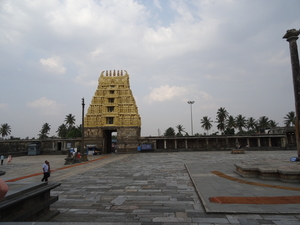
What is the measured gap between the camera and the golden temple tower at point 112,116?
4225 centimetres

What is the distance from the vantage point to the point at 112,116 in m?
43.1

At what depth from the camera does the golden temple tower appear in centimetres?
4225

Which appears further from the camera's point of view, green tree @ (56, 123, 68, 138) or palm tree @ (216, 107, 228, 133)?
green tree @ (56, 123, 68, 138)

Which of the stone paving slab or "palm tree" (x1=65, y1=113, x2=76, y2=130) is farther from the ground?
"palm tree" (x1=65, y1=113, x2=76, y2=130)

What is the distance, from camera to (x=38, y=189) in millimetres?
5375

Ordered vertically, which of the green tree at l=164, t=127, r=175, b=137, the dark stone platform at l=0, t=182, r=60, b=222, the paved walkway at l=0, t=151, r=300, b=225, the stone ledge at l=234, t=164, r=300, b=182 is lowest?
the paved walkway at l=0, t=151, r=300, b=225

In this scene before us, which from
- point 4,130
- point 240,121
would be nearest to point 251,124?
point 240,121

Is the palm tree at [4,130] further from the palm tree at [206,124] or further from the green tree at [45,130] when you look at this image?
the palm tree at [206,124]

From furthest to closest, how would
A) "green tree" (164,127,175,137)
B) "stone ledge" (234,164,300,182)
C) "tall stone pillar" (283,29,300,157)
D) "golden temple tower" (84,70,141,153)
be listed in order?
"green tree" (164,127,175,137) < "golden temple tower" (84,70,141,153) < "tall stone pillar" (283,29,300,157) < "stone ledge" (234,164,300,182)

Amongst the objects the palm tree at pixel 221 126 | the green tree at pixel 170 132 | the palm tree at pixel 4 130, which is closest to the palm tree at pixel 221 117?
the palm tree at pixel 221 126

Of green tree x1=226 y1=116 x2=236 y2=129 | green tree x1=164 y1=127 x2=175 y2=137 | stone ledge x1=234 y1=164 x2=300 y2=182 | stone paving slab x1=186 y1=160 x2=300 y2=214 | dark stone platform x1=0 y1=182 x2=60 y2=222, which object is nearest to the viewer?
dark stone platform x1=0 y1=182 x2=60 y2=222

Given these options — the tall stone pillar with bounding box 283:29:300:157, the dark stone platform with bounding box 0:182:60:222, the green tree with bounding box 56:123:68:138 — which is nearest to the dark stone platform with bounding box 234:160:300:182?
the tall stone pillar with bounding box 283:29:300:157

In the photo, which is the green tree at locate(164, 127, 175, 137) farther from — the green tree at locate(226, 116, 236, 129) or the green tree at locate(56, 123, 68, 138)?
the green tree at locate(56, 123, 68, 138)

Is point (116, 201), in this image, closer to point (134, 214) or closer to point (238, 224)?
point (134, 214)
